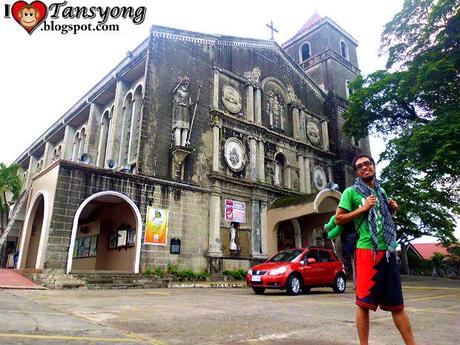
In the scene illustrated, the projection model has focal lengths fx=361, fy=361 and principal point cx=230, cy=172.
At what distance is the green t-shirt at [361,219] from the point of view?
10.1 feet

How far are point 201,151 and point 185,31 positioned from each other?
23.1 feet

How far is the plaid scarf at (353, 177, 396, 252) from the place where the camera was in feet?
10.00

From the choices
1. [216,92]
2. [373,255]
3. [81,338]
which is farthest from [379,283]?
[216,92]

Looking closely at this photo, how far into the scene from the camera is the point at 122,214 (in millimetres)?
17266

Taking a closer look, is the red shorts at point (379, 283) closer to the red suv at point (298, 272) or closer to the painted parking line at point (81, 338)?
the painted parking line at point (81, 338)

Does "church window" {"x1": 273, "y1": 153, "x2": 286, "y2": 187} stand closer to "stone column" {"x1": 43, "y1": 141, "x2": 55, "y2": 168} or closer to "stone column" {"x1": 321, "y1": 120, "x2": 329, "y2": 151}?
"stone column" {"x1": 321, "y1": 120, "x2": 329, "y2": 151}

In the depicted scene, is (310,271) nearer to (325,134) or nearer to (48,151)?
(325,134)

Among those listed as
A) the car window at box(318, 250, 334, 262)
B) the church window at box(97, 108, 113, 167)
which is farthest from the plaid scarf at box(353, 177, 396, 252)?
the church window at box(97, 108, 113, 167)

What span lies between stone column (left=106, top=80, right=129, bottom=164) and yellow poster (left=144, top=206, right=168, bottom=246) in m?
5.35

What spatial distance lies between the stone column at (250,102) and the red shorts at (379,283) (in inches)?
765

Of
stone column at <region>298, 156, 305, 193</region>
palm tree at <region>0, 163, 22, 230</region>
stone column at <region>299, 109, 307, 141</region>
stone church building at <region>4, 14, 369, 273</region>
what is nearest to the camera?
stone church building at <region>4, 14, 369, 273</region>

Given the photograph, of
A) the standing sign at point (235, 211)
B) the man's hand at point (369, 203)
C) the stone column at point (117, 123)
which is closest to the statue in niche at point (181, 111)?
the stone column at point (117, 123)

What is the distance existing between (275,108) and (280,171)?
4361mm

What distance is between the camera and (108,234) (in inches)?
732
